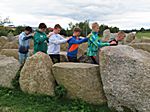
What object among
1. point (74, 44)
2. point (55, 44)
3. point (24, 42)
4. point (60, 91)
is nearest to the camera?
point (60, 91)

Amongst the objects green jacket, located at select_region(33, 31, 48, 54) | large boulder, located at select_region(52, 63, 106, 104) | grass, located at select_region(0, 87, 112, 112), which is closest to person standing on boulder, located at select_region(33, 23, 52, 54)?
green jacket, located at select_region(33, 31, 48, 54)

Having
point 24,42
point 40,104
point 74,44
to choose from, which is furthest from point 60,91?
point 24,42

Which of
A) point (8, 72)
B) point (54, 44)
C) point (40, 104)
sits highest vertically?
point (54, 44)

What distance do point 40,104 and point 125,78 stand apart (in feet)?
6.40

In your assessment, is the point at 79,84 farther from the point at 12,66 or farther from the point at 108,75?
the point at 12,66

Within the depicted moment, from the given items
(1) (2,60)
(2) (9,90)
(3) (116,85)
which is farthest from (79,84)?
(1) (2,60)

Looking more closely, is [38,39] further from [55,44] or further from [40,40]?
[55,44]

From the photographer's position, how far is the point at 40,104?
7.02 meters

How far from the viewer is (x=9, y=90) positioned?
26.5 ft

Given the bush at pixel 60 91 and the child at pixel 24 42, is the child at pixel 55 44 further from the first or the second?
the bush at pixel 60 91

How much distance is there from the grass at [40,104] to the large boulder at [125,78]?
48 cm

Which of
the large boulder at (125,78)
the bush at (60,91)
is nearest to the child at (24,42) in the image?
the bush at (60,91)

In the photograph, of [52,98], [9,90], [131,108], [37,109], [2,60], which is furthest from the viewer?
[2,60]

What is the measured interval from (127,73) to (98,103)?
111 centimetres
